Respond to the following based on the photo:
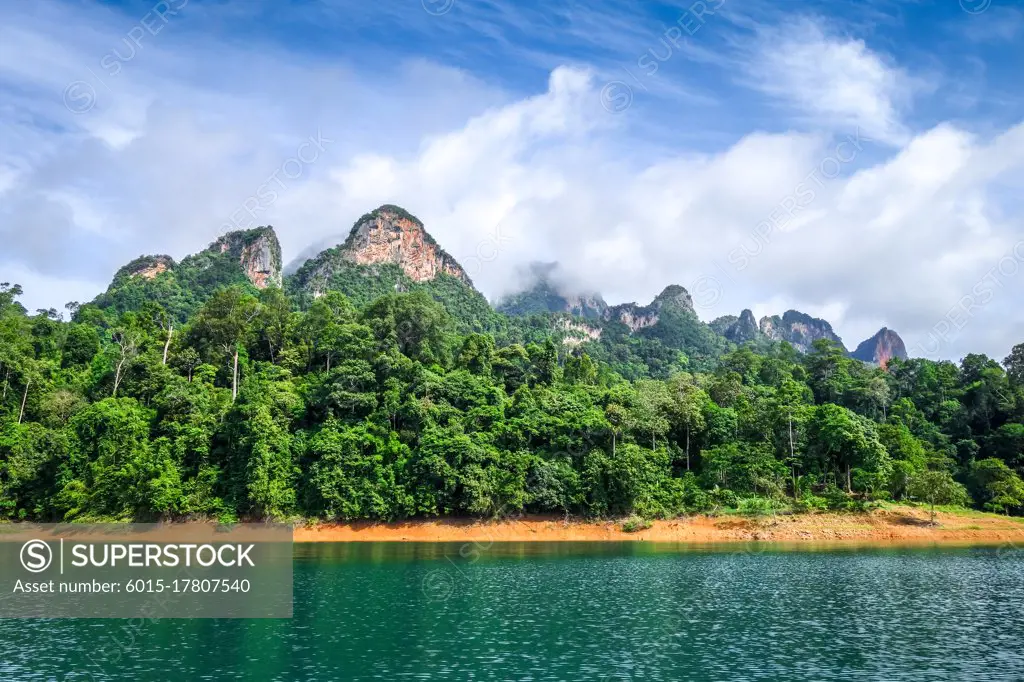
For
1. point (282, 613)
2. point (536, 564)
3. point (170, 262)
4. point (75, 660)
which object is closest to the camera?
point (75, 660)

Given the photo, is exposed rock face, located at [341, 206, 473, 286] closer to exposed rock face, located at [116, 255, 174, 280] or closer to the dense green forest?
exposed rock face, located at [116, 255, 174, 280]

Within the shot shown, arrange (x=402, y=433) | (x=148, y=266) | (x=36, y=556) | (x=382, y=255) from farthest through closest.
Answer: (x=382, y=255)
(x=148, y=266)
(x=402, y=433)
(x=36, y=556)

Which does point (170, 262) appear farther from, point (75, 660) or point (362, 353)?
point (75, 660)

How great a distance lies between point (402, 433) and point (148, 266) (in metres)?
111

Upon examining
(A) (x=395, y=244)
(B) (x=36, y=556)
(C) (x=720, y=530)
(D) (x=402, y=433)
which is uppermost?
(A) (x=395, y=244)

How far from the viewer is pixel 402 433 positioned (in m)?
A: 65.0

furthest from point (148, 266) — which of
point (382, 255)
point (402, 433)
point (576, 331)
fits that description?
point (402, 433)

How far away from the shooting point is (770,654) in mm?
23078

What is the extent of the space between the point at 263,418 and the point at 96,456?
1434 centimetres

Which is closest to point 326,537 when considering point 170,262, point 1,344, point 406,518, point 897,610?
point 406,518

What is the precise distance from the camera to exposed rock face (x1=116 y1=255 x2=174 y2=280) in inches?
5886

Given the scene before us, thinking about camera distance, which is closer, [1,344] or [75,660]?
[75,660]

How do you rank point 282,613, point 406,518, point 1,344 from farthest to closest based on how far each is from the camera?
point 1,344, point 406,518, point 282,613

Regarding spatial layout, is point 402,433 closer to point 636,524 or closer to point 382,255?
point 636,524
